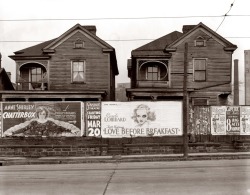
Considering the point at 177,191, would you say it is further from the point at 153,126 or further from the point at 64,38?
the point at 64,38

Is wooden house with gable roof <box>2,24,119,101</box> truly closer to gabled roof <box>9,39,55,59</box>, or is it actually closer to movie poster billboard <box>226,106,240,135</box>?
gabled roof <box>9,39,55,59</box>

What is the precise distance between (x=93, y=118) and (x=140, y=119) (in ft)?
8.61

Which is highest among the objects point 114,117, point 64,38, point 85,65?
point 64,38

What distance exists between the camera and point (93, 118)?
23.2 metres

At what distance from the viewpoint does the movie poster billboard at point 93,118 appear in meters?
23.1

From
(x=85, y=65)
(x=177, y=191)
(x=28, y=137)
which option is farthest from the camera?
(x=85, y=65)

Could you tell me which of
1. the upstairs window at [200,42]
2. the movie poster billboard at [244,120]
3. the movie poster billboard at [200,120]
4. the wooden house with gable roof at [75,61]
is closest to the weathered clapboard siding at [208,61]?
the upstairs window at [200,42]

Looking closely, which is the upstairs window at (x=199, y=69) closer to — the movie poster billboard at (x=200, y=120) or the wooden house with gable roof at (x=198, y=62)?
the wooden house with gable roof at (x=198, y=62)

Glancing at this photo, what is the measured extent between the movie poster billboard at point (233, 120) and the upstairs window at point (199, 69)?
29.7 ft

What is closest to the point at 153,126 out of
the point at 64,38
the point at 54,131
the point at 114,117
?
the point at 114,117

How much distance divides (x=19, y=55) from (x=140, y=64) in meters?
9.40

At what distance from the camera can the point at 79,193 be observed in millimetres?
9469

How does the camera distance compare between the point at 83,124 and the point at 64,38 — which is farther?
the point at 64,38

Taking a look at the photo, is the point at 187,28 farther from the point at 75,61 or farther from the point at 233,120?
the point at 233,120
